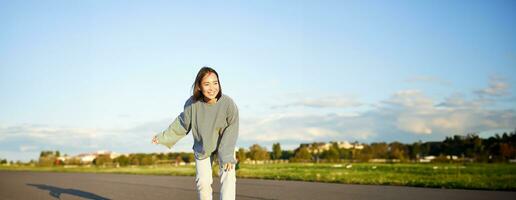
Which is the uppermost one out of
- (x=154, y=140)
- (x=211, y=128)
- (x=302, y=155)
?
(x=302, y=155)

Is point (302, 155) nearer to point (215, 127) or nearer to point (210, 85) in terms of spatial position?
point (215, 127)

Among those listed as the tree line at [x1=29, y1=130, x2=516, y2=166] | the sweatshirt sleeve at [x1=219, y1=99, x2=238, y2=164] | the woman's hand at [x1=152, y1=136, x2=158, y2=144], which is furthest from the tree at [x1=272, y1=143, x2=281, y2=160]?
the sweatshirt sleeve at [x1=219, y1=99, x2=238, y2=164]

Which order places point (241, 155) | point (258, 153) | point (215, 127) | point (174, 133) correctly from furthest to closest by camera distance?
point (258, 153) → point (241, 155) → point (174, 133) → point (215, 127)

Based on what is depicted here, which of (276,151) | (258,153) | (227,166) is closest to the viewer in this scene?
(227,166)

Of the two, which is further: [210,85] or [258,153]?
[258,153]

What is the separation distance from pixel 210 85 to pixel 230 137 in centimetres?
57

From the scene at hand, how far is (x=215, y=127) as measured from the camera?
5.34 metres

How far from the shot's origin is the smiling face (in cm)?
525

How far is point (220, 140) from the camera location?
540cm

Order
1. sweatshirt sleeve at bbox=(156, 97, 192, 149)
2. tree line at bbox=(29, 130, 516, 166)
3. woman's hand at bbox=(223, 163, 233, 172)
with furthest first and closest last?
tree line at bbox=(29, 130, 516, 166)
sweatshirt sleeve at bbox=(156, 97, 192, 149)
woman's hand at bbox=(223, 163, 233, 172)

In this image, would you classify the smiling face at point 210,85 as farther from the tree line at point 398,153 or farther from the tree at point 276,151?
the tree at point 276,151

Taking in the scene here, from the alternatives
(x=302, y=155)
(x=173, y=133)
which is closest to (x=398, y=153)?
(x=302, y=155)

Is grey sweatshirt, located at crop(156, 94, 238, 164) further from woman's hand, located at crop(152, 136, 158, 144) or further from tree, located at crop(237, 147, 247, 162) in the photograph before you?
tree, located at crop(237, 147, 247, 162)

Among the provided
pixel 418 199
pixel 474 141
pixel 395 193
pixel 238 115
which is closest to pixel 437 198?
pixel 418 199
